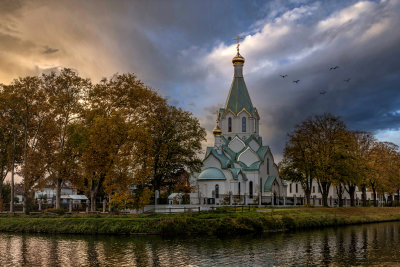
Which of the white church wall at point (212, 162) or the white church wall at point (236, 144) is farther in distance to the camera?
the white church wall at point (236, 144)

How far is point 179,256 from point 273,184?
37.4 meters

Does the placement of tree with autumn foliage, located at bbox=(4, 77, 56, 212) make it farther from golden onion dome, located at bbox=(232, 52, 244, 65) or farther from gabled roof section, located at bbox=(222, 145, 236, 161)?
golden onion dome, located at bbox=(232, 52, 244, 65)

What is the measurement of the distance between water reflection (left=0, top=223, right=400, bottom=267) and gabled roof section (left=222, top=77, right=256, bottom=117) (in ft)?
105

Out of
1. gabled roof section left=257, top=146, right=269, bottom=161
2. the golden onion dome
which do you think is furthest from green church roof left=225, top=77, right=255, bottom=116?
gabled roof section left=257, top=146, right=269, bottom=161

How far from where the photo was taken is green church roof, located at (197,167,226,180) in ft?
164

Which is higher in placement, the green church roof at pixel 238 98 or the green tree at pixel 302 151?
the green church roof at pixel 238 98

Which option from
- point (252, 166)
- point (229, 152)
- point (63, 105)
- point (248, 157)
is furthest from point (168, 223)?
point (229, 152)

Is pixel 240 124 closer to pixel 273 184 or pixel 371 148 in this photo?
pixel 273 184

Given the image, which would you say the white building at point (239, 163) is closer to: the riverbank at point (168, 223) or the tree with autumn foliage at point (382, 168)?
the tree with autumn foliage at point (382, 168)

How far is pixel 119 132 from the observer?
33.9 meters

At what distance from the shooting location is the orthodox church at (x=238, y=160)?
5006 cm

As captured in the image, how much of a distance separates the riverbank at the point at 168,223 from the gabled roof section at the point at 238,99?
2445 cm

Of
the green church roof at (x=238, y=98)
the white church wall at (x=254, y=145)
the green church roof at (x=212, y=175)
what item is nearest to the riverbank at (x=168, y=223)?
the green church roof at (x=212, y=175)

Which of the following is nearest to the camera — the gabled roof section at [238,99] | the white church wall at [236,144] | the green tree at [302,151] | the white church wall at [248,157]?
the green tree at [302,151]
